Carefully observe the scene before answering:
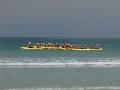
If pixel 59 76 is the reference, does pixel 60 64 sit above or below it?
below

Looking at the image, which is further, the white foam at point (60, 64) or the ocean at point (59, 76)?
the white foam at point (60, 64)

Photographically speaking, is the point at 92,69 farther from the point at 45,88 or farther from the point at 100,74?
the point at 45,88

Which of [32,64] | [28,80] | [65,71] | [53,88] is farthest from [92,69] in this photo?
[53,88]

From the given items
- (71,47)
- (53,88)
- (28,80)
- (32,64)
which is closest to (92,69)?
(32,64)

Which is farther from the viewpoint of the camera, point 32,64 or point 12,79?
point 32,64

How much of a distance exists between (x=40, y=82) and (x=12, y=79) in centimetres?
177

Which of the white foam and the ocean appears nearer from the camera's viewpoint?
the ocean

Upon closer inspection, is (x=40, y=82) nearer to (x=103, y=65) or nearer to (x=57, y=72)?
(x=57, y=72)

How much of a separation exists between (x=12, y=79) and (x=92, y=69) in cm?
829

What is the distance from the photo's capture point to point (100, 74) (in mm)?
30875

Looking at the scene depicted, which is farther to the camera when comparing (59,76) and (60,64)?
(60,64)

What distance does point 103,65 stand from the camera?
37.1m

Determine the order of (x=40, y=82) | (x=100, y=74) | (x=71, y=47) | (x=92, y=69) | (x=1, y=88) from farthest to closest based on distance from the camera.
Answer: (x=71, y=47) < (x=92, y=69) < (x=100, y=74) < (x=40, y=82) < (x=1, y=88)

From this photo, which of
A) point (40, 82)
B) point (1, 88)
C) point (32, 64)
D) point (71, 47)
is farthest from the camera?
point (71, 47)
